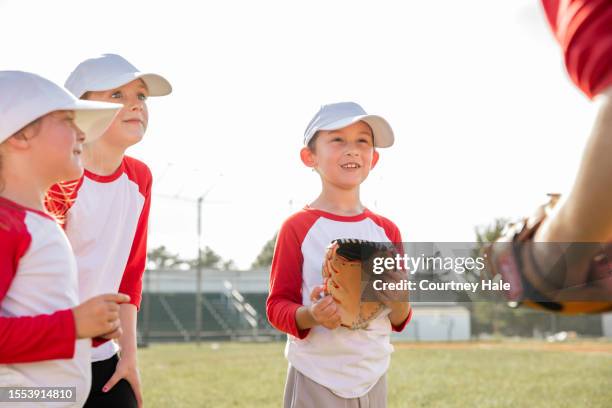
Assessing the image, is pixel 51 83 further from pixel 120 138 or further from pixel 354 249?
pixel 354 249

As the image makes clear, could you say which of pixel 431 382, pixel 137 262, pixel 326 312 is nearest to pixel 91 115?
pixel 137 262

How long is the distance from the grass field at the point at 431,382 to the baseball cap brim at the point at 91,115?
487 cm

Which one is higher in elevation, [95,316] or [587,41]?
[587,41]

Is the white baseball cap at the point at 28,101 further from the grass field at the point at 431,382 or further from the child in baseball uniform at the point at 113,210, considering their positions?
the grass field at the point at 431,382

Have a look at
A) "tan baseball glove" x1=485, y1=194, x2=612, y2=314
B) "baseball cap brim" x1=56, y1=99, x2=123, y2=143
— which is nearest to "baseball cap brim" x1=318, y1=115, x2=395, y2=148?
"baseball cap brim" x1=56, y1=99, x2=123, y2=143

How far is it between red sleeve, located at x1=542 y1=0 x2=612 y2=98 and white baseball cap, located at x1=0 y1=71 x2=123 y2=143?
140 centimetres

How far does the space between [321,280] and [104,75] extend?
3.91 ft

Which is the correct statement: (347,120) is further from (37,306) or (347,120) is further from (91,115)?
(37,306)

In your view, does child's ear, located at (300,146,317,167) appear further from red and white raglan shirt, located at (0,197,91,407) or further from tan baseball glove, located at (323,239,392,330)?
red and white raglan shirt, located at (0,197,91,407)

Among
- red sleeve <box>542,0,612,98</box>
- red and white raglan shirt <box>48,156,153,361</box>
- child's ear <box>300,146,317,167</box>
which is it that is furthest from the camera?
child's ear <box>300,146,317,167</box>

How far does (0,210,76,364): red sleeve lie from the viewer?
1926 mm

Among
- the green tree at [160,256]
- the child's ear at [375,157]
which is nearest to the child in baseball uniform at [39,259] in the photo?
the child's ear at [375,157]

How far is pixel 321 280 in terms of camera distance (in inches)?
122

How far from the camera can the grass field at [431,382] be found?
723 centimetres
